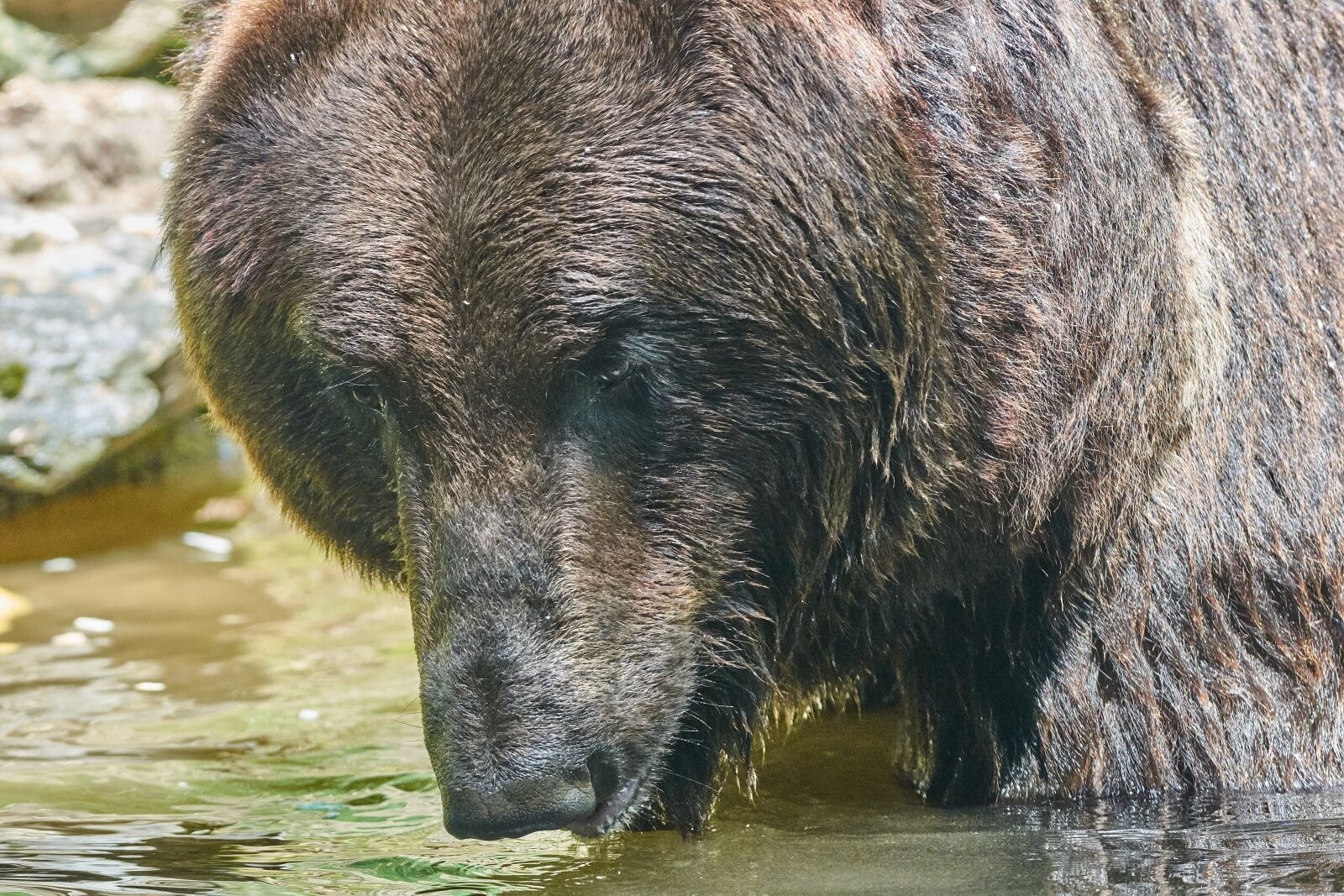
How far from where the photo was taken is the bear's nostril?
300 centimetres

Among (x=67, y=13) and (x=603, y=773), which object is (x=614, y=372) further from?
(x=67, y=13)

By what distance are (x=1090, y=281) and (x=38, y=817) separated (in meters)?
2.51

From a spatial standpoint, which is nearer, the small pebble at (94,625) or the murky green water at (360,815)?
the murky green water at (360,815)

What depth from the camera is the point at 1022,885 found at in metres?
3.04

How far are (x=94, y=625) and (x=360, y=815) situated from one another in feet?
7.23

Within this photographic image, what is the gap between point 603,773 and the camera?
9.95 ft

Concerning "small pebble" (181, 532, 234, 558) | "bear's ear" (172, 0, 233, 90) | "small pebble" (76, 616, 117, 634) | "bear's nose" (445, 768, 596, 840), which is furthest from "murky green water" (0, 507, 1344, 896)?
"bear's ear" (172, 0, 233, 90)

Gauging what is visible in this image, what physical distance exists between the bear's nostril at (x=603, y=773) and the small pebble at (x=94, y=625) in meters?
3.07

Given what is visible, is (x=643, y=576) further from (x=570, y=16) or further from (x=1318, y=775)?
(x=1318, y=775)

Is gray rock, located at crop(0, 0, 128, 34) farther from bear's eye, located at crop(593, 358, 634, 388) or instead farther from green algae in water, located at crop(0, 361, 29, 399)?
bear's eye, located at crop(593, 358, 634, 388)

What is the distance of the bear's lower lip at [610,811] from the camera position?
303 cm

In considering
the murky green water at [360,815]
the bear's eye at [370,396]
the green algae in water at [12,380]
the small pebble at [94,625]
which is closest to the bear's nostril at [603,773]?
the murky green water at [360,815]

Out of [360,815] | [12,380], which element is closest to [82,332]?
[12,380]

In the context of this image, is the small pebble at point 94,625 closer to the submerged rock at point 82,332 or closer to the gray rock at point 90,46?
the submerged rock at point 82,332
